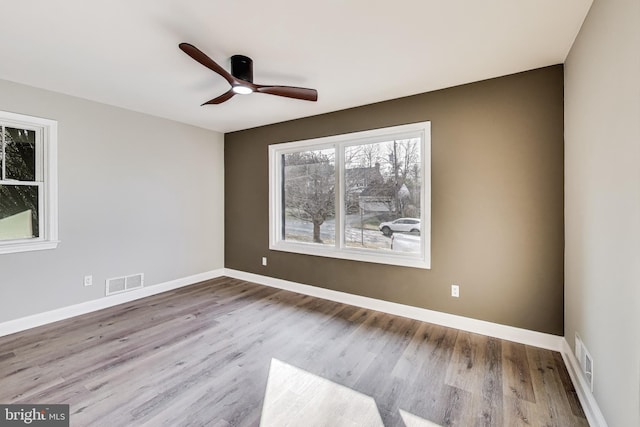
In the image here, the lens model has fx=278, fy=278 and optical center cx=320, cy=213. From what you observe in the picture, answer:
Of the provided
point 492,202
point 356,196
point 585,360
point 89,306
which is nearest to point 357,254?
point 356,196

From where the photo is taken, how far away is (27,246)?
288 cm

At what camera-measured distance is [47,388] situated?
1.98 m

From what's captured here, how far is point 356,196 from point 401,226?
717mm

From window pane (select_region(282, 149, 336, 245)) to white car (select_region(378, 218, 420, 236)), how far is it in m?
0.76

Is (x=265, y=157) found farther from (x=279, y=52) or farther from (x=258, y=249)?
(x=279, y=52)

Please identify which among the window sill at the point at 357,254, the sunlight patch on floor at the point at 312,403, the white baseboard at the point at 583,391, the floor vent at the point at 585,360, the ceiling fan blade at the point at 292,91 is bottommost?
the sunlight patch on floor at the point at 312,403

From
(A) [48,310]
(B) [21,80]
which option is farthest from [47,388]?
(B) [21,80]

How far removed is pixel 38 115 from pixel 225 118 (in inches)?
78.1

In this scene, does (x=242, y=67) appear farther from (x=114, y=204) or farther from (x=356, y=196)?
(x=114, y=204)

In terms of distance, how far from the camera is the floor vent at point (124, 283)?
353 centimetres

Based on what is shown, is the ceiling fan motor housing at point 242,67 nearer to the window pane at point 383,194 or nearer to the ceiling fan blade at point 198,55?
the ceiling fan blade at point 198,55

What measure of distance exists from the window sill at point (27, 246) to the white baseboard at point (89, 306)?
0.71 m

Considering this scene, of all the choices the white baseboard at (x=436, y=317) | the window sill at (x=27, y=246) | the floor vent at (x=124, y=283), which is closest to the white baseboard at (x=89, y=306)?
the floor vent at (x=124, y=283)

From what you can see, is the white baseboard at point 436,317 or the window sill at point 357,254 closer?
the white baseboard at point 436,317
